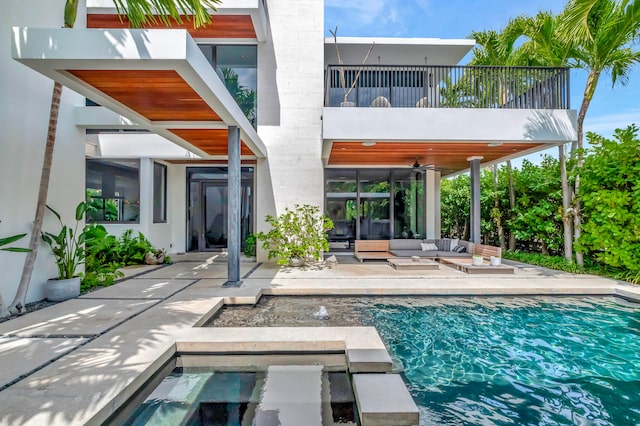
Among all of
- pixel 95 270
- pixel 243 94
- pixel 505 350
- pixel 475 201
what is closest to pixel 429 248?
pixel 475 201

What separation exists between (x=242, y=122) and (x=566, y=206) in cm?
833

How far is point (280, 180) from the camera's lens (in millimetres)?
10266

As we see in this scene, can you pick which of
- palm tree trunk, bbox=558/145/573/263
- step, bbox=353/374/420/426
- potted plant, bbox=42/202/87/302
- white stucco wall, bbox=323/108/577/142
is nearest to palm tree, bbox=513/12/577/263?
palm tree trunk, bbox=558/145/573/263

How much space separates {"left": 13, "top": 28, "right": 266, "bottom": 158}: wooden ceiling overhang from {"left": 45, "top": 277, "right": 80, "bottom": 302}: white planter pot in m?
3.08

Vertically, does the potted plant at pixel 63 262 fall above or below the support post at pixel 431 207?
below

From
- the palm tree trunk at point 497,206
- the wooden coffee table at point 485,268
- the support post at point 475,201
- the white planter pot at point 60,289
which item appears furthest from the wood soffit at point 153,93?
the palm tree trunk at point 497,206

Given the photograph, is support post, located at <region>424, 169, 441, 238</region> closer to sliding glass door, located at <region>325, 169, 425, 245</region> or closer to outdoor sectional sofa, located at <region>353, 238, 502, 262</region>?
sliding glass door, located at <region>325, 169, 425, 245</region>

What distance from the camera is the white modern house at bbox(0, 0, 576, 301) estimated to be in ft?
15.0

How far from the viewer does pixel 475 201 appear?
9875 mm

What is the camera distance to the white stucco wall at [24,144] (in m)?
5.02

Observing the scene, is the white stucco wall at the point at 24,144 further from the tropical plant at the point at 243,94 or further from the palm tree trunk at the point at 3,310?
the tropical plant at the point at 243,94

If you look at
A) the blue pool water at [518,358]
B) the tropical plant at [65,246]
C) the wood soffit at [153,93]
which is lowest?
the blue pool water at [518,358]

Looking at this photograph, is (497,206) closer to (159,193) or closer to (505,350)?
(505,350)

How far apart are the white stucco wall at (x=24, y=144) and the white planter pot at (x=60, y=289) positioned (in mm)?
223
